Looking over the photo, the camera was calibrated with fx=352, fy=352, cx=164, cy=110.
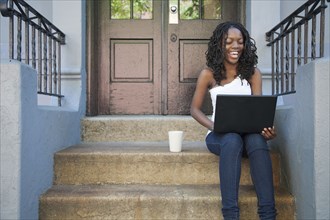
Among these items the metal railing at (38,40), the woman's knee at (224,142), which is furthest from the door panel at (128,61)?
the woman's knee at (224,142)

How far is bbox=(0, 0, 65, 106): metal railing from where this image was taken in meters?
2.05

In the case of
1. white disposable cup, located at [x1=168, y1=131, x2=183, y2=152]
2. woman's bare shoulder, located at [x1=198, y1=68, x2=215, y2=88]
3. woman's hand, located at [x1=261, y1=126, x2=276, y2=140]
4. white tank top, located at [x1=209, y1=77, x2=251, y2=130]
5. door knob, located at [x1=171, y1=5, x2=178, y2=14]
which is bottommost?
white disposable cup, located at [x1=168, y1=131, x2=183, y2=152]

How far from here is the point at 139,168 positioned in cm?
243

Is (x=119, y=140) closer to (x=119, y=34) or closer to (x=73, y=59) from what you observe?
(x=73, y=59)

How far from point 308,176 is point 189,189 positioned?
2.41ft

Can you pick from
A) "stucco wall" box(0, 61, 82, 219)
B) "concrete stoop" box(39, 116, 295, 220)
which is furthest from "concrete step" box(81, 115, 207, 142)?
"stucco wall" box(0, 61, 82, 219)

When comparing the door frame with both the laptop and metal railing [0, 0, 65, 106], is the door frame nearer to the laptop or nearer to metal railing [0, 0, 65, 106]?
metal railing [0, 0, 65, 106]

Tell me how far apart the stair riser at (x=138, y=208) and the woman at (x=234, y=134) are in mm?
185

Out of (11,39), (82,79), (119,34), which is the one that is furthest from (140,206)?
(119,34)

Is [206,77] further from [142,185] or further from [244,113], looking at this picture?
[142,185]

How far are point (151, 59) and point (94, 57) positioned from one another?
0.60 m

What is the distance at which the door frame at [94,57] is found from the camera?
3520mm

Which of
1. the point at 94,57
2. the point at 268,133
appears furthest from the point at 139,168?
the point at 94,57

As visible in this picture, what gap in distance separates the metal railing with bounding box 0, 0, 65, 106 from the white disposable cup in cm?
96
